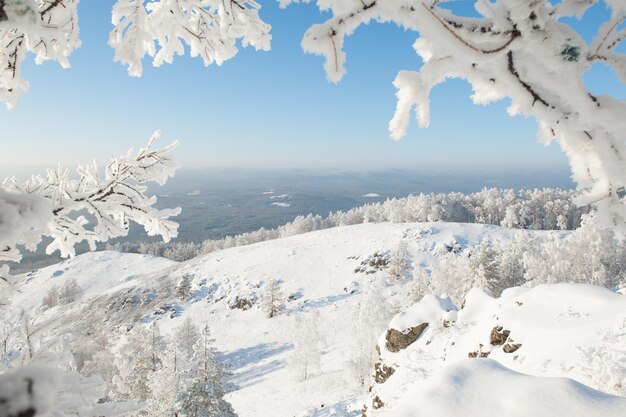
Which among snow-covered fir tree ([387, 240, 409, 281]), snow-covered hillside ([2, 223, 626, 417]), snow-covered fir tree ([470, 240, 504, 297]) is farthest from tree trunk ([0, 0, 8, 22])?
snow-covered fir tree ([387, 240, 409, 281])

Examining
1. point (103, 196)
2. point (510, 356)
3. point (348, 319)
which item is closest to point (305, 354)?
point (348, 319)

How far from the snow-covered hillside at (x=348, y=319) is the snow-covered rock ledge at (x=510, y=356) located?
0.12 feet

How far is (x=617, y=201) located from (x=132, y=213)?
3.99 meters

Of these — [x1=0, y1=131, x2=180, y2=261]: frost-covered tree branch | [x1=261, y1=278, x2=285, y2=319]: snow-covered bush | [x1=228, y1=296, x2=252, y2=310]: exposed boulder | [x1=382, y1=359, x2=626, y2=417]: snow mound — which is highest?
[x1=0, y1=131, x2=180, y2=261]: frost-covered tree branch

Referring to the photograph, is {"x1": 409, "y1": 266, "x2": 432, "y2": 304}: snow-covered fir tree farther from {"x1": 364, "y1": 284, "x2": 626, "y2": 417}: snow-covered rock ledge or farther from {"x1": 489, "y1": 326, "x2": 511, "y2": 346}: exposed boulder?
{"x1": 489, "y1": 326, "x2": 511, "y2": 346}: exposed boulder

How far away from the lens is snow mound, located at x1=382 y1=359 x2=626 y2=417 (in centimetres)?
378

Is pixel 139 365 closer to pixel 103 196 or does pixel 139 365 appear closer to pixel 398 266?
pixel 103 196

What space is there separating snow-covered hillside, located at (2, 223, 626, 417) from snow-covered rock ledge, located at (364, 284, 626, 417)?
0.12 feet

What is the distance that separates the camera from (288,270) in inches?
2338

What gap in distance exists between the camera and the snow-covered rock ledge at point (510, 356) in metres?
4.04

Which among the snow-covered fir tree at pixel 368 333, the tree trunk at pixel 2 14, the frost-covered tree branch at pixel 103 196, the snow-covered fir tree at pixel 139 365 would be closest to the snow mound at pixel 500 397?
the frost-covered tree branch at pixel 103 196

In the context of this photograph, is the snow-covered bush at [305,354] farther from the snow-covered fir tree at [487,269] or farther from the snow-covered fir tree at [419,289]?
the snow-covered fir tree at [487,269]


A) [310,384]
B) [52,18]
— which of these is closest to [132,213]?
[52,18]

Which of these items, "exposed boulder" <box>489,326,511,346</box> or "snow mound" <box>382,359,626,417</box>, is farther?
"exposed boulder" <box>489,326,511,346</box>
